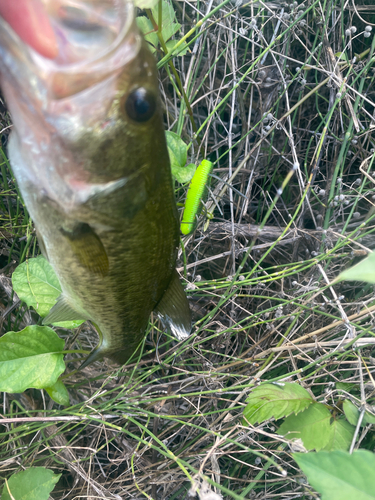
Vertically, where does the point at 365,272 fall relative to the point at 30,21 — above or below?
below

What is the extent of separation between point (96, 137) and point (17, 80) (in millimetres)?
194

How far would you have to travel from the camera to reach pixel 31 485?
1.41 metres

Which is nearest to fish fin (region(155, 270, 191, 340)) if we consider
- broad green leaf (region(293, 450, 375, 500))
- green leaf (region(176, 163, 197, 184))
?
green leaf (region(176, 163, 197, 184))

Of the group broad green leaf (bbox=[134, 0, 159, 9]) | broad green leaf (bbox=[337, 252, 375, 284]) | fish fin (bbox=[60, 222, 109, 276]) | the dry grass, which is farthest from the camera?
the dry grass

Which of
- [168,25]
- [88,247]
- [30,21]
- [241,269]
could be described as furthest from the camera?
[241,269]

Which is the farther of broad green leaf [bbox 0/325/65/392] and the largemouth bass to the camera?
broad green leaf [bbox 0/325/65/392]

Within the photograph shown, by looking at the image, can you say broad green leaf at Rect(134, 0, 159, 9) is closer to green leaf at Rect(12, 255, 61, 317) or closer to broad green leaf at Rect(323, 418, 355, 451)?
green leaf at Rect(12, 255, 61, 317)

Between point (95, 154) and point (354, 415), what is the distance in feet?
4.55

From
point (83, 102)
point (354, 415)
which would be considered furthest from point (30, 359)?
point (354, 415)

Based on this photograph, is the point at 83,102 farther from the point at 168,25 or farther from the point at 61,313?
the point at 168,25

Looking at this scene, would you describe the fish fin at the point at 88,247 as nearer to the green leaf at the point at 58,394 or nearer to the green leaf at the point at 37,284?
the green leaf at the point at 37,284

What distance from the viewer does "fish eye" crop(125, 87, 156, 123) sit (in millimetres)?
778

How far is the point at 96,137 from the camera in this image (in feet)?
2.60

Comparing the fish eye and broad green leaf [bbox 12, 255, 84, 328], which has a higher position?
the fish eye
